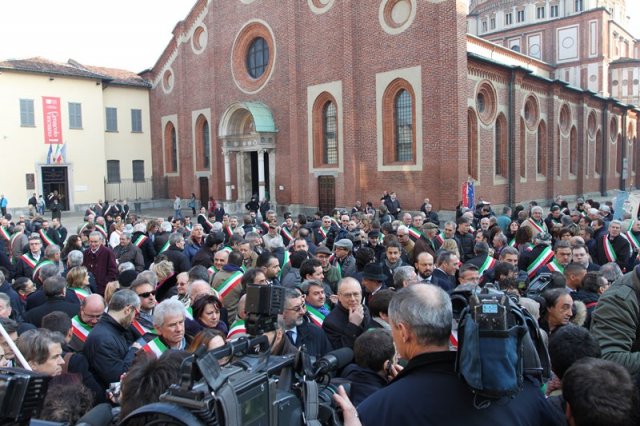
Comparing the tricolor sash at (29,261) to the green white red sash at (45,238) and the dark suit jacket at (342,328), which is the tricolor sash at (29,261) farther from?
the dark suit jacket at (342,328)

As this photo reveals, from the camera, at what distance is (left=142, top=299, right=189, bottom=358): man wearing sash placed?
14.6 feet

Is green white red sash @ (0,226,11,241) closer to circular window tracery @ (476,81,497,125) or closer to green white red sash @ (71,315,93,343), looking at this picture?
green white red sash @ (71,315,93,343)

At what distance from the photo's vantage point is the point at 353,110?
25.2m

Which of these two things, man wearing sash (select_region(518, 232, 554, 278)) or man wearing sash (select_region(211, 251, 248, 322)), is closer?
man wearing sash (select_region(211, 251, 248, 322))

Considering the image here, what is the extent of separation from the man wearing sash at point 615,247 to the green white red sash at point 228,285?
20.8ft

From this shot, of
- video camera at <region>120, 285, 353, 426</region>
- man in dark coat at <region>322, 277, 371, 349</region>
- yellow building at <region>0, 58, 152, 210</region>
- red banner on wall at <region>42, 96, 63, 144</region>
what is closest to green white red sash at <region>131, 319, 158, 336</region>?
man in dark coat at <region>322, 277, 371, 349</region>

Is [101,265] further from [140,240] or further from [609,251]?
[609,251]

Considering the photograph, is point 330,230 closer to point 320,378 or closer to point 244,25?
point 320,378

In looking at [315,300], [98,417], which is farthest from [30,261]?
[98,417]

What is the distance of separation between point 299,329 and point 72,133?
1329 inches

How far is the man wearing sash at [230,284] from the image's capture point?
6.91 m

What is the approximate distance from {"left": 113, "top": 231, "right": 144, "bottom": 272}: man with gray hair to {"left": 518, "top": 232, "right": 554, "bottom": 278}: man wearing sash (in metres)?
6.67

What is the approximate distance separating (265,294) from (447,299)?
2.92 feet

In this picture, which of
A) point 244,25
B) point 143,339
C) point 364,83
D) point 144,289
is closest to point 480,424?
point 143,339
